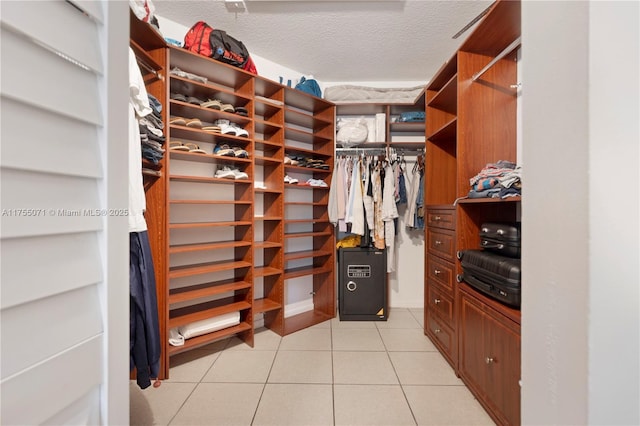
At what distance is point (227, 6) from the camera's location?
1.92m

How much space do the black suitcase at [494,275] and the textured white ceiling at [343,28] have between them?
194 centimetres

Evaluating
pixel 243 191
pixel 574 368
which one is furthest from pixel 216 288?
pixel 574 368

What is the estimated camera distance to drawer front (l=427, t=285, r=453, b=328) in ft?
6.00

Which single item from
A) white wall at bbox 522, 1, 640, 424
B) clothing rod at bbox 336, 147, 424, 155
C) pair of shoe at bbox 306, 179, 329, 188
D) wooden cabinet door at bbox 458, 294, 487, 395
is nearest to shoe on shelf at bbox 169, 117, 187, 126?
pair of shoe at bbox 306, 179, 329, 188

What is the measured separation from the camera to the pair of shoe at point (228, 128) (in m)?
1.95

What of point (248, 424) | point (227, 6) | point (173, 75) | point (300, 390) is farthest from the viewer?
point (227, 6)

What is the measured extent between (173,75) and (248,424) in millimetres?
2254

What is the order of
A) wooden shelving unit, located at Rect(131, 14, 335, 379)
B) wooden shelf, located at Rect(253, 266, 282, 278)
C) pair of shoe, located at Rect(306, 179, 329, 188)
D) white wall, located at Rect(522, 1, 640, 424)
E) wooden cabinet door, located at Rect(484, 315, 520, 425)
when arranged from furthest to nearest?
pair of shoe, located at Rect(306, 179, 329, 188), wooden shelf, located at Rect(253, 266, 282, 278), wooden shelving unit, located at Rect(131, 14, 335, 379), wooden cabinet door, located at Rect(484, 315, 520, 425), white wall, located at Rect(522, 1, 640, 424)

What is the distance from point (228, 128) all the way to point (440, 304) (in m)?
2.25

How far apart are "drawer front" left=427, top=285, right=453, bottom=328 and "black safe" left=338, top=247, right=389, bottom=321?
49cm

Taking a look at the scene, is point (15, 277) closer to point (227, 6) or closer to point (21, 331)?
point (21, 331)

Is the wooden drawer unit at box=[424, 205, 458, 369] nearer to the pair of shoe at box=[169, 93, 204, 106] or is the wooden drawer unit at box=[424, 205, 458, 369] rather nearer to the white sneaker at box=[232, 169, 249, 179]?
the white sneaker at box=[232, 169, 249, 179]

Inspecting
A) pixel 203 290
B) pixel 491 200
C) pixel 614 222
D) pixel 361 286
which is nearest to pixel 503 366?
pixel 491 200

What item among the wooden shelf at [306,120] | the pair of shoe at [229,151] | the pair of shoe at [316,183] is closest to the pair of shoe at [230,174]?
the pair of shoe at [229,151]
